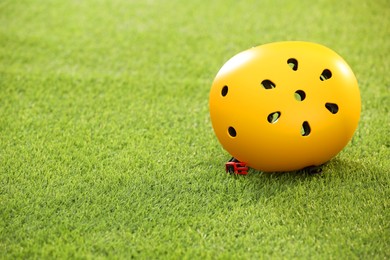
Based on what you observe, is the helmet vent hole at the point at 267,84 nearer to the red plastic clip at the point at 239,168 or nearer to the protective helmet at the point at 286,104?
the protective helmet at the point at 286,104

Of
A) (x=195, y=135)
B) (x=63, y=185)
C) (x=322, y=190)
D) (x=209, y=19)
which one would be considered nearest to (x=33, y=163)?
(x=63, y=185)

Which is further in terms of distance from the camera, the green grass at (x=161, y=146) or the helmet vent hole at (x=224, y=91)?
the helmet vent hole at (x=224, y=91)

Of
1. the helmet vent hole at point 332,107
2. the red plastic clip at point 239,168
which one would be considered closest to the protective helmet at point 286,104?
the helmet vent hole at point 332,107

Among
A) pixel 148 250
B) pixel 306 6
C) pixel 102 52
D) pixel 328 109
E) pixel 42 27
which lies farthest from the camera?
pixel 306 6

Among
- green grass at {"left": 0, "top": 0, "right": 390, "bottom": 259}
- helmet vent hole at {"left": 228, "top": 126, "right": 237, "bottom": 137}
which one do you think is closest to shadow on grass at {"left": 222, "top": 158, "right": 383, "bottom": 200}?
green grass at {"left": 0, "top": 0, "right": 390, "bottom": 259}

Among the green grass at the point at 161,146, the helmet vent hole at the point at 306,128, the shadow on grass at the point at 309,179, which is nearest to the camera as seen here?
the green grass at the point at 161,146

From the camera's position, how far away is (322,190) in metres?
1.98

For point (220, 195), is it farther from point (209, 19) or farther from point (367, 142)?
point (209, 19)

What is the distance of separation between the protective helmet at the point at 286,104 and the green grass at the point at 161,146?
0.16 meters

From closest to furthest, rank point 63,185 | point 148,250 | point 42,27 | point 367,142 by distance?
point 148,250
point 63,185
point 367,142
point 42,27

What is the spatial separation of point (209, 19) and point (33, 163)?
1.66 m

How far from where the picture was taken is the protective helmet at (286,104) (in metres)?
1.86

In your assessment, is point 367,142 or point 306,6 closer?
point 367,142

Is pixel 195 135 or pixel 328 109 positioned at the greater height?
pixel 328 109
